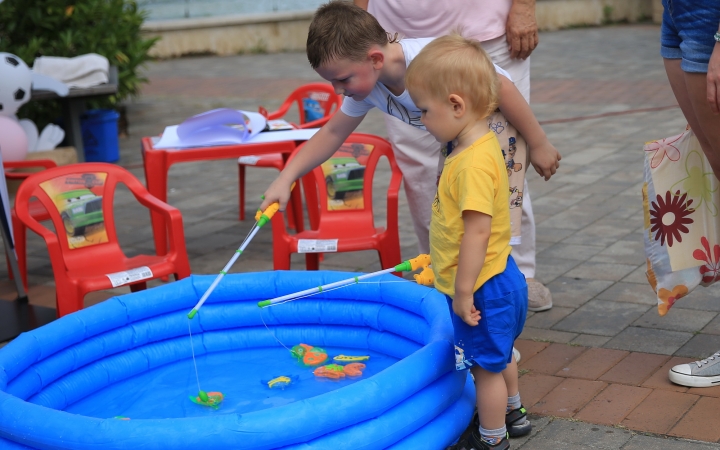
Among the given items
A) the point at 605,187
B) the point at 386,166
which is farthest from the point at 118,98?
the point at 605,187

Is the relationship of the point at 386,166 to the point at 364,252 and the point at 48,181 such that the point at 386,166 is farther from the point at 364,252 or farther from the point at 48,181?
the point at 48,181

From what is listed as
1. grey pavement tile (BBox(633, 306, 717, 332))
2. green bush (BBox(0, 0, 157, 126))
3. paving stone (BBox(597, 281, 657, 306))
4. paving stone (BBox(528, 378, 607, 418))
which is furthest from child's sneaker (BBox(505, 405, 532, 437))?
Result: green bush (BBox(0, 0, 157, 126))

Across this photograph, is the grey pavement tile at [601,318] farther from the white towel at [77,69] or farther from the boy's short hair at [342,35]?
the white towel at [77,69]

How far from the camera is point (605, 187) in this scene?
18.0 feet

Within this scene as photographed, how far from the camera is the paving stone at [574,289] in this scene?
12.0 ft

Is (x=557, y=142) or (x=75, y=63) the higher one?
(x=75, y=63)

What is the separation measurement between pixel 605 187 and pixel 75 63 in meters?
4.51

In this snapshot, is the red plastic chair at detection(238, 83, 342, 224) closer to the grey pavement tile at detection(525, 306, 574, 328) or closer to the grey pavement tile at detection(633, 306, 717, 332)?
the grey pavement tile at detection(525, 306, 574, 328)

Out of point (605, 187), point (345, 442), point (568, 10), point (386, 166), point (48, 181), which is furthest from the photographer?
point (568, 10)

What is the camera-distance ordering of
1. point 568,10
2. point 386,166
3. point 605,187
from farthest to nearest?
point 568,10
point 386,166
point 605,187

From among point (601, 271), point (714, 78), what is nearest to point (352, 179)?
point (601, 271)

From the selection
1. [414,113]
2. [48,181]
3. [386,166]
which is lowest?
[386,166]

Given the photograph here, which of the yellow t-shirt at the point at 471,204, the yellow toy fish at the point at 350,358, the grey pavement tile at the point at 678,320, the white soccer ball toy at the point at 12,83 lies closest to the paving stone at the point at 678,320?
the grey pavement tile at the point at 678,320

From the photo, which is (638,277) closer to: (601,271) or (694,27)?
(601,271)
